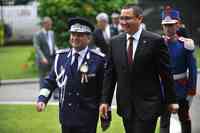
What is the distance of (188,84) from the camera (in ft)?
26.3

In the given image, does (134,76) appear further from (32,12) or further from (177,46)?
(32,12)

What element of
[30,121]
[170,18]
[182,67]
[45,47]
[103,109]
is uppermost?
[170,18]

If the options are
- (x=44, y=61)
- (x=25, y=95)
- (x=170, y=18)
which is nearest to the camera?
(x=170, y=18)

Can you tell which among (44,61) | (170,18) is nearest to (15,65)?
(44,61)

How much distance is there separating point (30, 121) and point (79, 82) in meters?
4.65

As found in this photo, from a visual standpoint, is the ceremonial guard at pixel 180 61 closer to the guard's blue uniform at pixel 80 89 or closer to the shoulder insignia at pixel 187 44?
the shoulder insignia at pixel 187 44

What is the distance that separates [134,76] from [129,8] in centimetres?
67

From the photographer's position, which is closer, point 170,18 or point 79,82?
point 79,82

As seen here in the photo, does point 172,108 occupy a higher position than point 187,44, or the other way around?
point 187,44

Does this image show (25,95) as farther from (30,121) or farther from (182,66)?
(182,66)

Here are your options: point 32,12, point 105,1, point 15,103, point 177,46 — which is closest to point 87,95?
point 177,46

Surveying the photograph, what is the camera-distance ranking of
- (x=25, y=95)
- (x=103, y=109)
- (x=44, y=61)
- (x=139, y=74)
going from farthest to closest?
(x=25, y=95), (x=44, y=61), (x=103, y=109), (x=139, y=74)

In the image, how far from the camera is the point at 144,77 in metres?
6.42

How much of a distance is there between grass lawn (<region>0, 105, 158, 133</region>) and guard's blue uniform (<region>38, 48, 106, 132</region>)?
3.45 metres
